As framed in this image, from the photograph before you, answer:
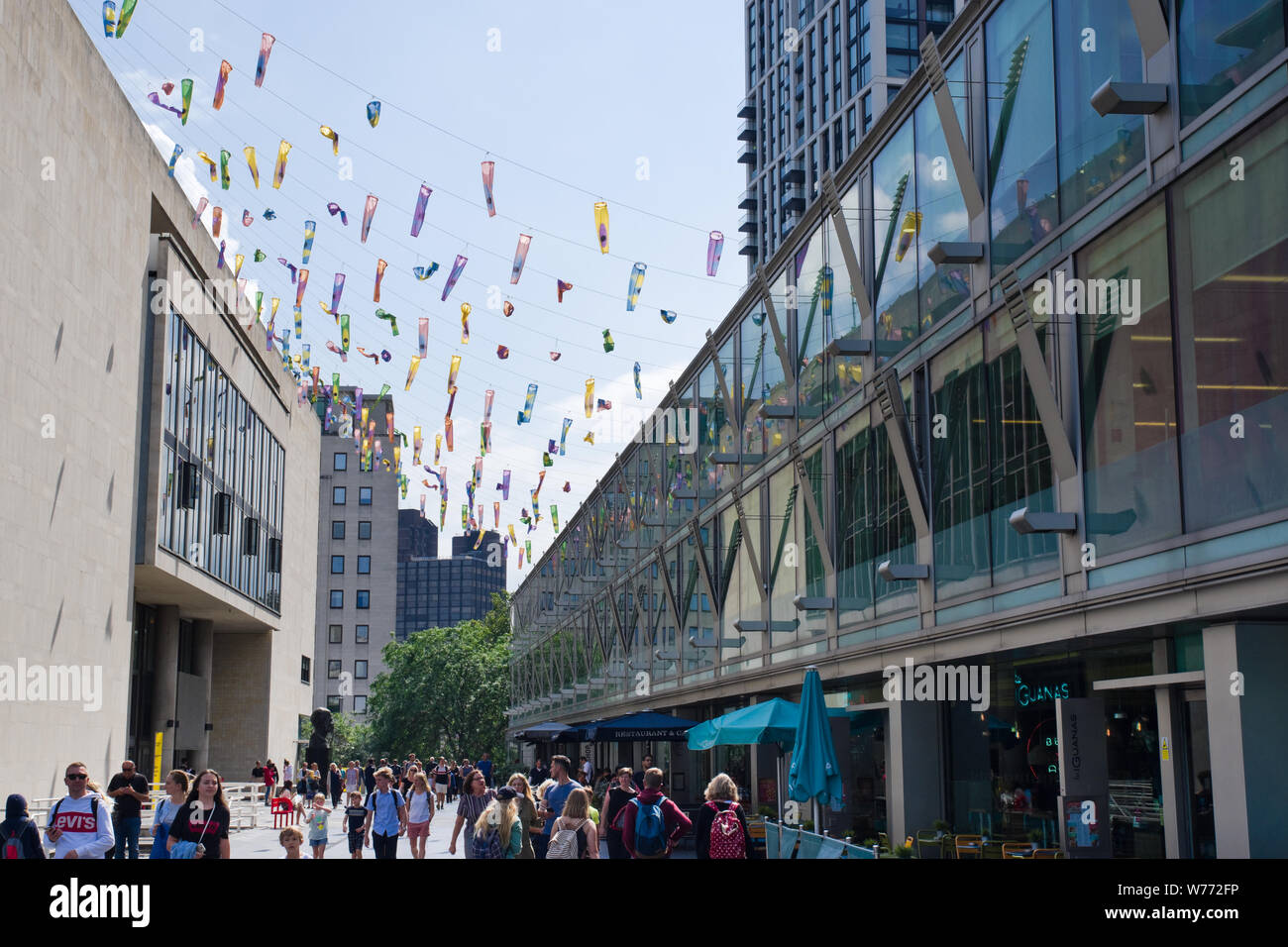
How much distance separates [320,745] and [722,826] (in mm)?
32276

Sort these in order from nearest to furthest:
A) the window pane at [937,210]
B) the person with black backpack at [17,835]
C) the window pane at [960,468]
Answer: the person with black backpack at [17,835] < the window pane at [960,468] < the window pane at [937,210]

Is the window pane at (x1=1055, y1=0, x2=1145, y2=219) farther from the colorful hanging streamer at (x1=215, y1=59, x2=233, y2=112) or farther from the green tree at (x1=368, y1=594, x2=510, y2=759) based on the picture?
the green tree at (x1=368, y1=594, x2=510, y2=759)

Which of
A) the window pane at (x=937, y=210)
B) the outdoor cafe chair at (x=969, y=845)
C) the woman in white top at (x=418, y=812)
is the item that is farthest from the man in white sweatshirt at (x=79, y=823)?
the window pane at (x=937, y=210)

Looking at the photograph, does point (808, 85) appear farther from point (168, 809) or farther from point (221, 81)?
point (168, 809)

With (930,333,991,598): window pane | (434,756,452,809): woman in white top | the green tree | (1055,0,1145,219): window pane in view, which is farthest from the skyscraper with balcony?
(1055,0,1145,219): window pane

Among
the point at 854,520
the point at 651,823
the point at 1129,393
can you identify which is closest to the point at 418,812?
the point at 651,823

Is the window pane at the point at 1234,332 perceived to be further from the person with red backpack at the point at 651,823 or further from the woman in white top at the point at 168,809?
the woman in white top at the point at 168,809

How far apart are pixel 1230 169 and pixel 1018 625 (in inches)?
251

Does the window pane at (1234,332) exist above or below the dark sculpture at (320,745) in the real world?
above

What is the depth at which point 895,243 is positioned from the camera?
2097 cm

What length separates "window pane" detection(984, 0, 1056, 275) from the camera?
626 inches

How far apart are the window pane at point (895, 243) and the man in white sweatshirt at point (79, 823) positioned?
13.4m

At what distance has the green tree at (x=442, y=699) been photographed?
9206 cm

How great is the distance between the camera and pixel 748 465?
1183 inches
